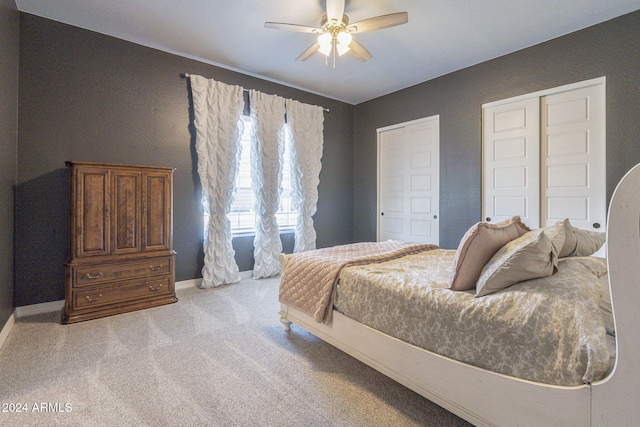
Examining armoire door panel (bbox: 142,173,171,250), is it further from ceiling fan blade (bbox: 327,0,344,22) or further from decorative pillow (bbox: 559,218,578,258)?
decorative pillow (bbox: 559,218,578,258)

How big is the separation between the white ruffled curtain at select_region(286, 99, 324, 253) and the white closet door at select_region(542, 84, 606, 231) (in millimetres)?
3013

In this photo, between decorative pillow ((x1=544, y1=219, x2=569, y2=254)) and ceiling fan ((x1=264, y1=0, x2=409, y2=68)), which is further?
ceiling fan ((x1=264, y1=0, x2=409, y2=68))

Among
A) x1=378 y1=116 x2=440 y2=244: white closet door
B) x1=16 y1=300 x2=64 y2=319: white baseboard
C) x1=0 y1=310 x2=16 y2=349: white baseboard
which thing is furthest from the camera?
x1=378 y1=116 x2=440 y2=244: white closet door

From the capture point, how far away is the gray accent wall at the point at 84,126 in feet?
9.22

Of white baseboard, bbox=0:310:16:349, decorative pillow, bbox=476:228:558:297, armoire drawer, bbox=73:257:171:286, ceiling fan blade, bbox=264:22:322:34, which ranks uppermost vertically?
ceiling fan blade, bbox=264:22:322:34

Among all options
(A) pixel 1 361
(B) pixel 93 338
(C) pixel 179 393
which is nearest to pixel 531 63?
(C) pixel 179 393

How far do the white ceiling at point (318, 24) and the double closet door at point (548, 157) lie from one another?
698mm

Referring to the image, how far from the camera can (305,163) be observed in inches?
184

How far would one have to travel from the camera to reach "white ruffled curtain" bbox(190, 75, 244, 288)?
3.68 metres

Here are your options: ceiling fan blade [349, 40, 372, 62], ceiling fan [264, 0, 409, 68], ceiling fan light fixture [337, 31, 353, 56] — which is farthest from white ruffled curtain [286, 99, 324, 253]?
ceiling fan light fixture [337, 31, 353, 56]

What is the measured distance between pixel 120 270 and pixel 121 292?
0.22 m

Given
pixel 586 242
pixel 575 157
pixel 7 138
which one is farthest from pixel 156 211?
pixel 575 157

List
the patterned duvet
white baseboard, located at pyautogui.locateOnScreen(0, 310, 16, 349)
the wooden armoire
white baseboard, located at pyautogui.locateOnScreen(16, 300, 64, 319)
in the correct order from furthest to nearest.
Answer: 1. white baseboard, located at pyautogui.locateOnScreen(16, 300, 64, 319)
2. the wooden armoire
3. white baseboard, located at pyautogui.locateOnScreen(0, 310, 16, 349)
4. the patterned duvet

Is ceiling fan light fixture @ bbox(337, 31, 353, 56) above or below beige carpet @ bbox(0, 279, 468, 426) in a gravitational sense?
above
